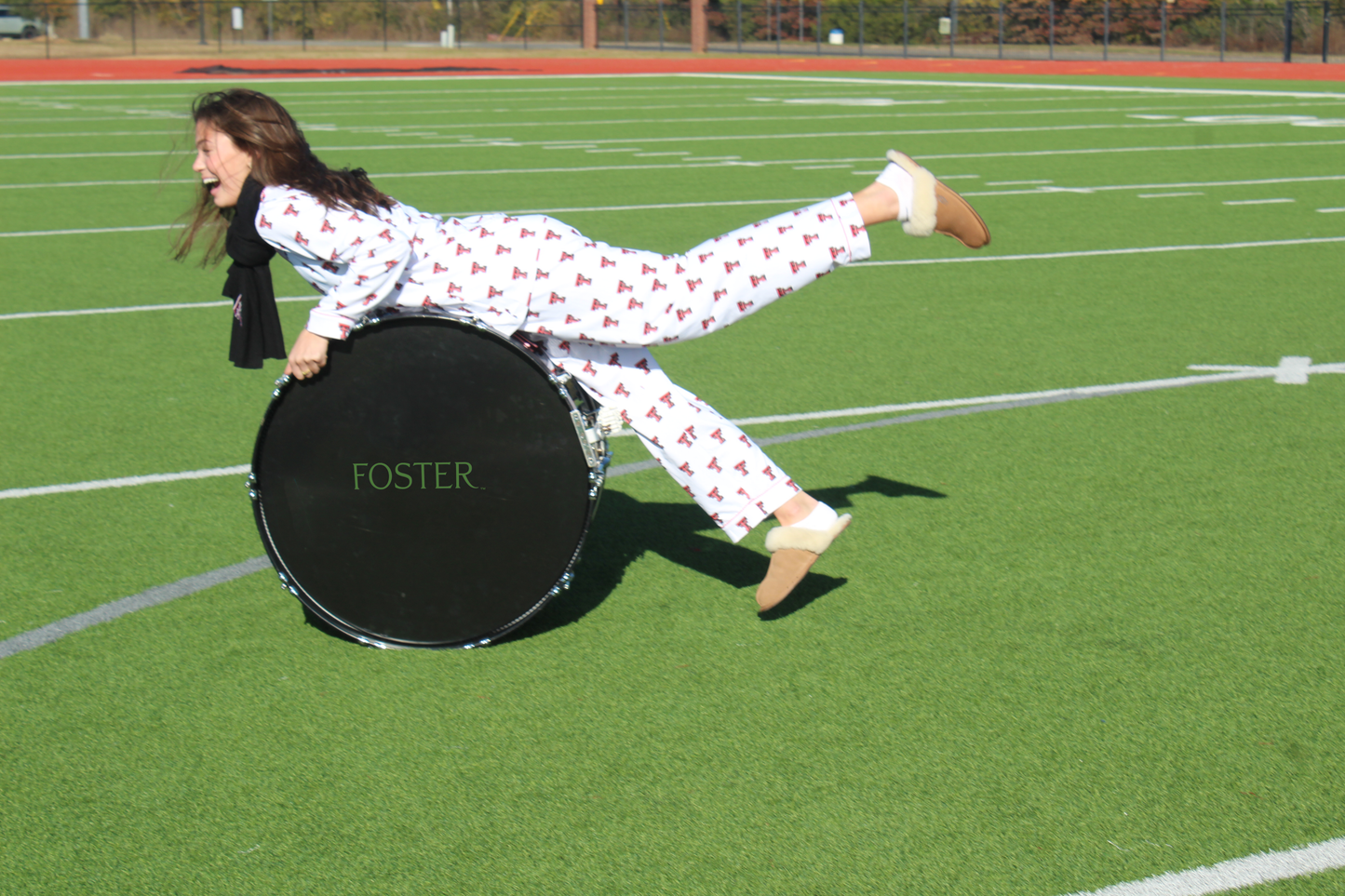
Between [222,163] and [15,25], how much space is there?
62.3 metres

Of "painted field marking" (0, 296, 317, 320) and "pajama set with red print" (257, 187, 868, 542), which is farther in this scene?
"painted field marking" (0, 296, 317, 320)

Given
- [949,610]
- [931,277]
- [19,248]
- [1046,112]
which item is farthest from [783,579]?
[1046,112]

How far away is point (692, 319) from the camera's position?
409 cm

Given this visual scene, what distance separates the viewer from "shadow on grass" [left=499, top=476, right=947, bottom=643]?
14.3 feet

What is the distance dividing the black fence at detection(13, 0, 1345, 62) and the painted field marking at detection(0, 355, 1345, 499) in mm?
36230

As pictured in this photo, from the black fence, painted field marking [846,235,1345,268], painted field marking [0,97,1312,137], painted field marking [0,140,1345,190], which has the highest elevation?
the black fence

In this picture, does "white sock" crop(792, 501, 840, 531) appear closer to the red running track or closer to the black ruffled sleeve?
the black ruffled sleeve

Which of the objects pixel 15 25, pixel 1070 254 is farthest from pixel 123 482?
pixel 15 25

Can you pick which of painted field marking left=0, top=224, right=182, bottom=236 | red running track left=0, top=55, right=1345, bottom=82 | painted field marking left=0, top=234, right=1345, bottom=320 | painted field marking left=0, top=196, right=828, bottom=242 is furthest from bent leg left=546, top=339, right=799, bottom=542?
red running track left=0, top=55, right=1345, bottom=82

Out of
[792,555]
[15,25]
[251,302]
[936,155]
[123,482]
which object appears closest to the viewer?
[251,302]

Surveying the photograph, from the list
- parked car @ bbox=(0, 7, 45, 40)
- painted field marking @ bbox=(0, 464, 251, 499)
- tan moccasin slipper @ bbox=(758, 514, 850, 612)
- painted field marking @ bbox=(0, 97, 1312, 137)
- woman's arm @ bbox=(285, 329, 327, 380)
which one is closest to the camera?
woman's arm @ bbox=(285, 329, 327, 380)

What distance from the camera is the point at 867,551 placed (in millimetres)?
4770

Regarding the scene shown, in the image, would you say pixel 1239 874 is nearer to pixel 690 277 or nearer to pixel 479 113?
pixel 690 277

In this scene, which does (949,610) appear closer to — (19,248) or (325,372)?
(325,372)
